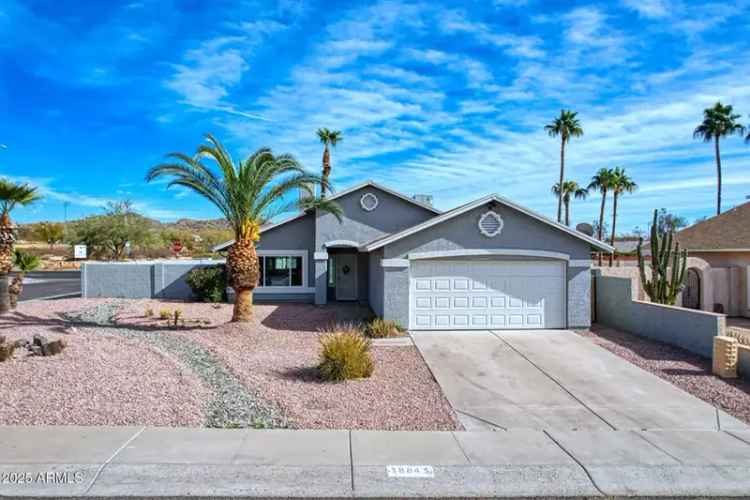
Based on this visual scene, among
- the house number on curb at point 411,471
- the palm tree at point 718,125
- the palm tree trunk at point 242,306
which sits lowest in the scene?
the house number on curb at point 411,471

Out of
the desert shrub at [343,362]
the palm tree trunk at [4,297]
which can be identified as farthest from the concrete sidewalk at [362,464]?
the palm tree trunk at [4,297]

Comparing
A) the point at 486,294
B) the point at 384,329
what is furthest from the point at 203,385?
the point at 486,294

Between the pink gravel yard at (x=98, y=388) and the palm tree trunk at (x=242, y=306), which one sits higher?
the palm tree trunk at (x=242, y=306)

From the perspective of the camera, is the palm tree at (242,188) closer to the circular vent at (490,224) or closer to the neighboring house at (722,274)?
the circular vent at (490,224)

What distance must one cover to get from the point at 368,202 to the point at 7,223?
12.6 m

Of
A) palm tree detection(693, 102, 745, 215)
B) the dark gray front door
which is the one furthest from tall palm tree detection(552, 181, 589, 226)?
the dark gray front door

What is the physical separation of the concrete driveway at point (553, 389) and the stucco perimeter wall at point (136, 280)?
505 inches

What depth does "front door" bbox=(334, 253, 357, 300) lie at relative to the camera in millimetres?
22625

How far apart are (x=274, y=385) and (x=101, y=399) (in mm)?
2837

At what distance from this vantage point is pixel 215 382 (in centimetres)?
948

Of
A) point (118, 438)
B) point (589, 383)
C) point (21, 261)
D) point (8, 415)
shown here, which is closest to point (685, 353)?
point (589, 383)

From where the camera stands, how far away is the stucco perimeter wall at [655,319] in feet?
39.2

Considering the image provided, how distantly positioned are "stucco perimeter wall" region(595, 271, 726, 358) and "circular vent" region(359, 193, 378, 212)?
29.0 feet

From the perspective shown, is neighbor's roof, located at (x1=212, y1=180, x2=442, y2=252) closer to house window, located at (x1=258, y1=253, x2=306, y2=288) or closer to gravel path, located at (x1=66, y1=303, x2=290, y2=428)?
house window, located at (x1=258, y1=253, x2=306, y2=288)
